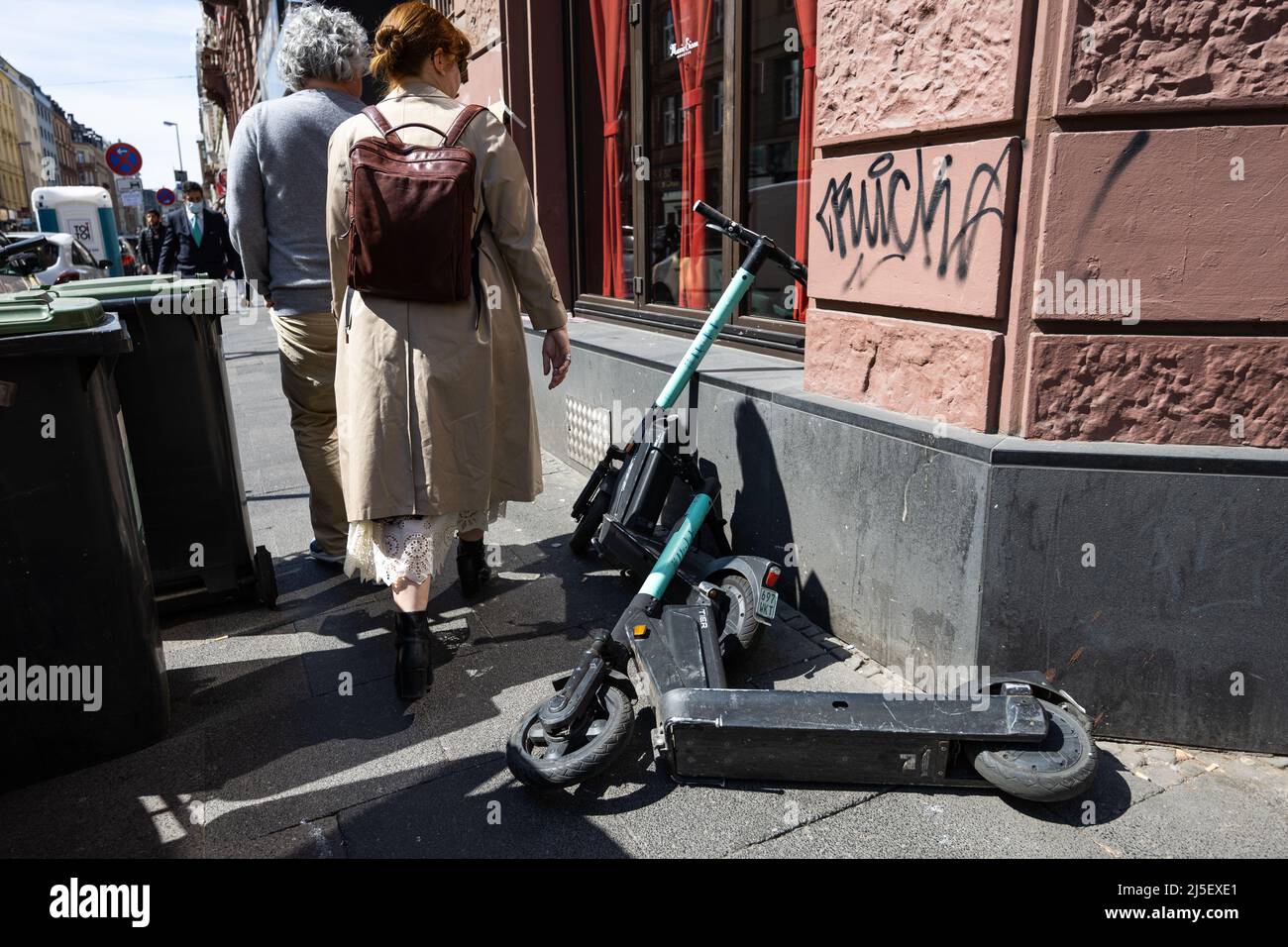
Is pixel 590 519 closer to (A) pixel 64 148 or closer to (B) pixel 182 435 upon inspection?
(B) pixel 182 435

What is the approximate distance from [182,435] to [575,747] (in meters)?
1.96

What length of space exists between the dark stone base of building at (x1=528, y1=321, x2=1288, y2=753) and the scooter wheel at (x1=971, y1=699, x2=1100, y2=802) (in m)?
0.31

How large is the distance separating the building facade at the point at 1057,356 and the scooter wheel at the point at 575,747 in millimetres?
1030

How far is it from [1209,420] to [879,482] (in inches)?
36.3

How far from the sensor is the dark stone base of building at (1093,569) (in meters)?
2.35

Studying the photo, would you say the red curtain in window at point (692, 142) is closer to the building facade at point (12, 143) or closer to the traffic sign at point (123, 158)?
the traffic sign at point (123, 158)

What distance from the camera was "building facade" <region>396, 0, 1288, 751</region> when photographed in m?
2.29

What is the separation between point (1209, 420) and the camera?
241 cm

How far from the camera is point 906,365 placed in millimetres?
2893

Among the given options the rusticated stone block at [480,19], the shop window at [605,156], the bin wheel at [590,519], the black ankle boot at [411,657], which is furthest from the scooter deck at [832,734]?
the rusticated stone block at [480,19]

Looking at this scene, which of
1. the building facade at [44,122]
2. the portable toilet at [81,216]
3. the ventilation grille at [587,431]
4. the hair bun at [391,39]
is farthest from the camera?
the building facade at [44,122]

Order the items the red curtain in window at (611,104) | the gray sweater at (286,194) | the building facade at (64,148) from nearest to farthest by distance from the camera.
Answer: the gray sweater at (286,194)
the red curtain in window at (611,104)
the building facade at (64,148)

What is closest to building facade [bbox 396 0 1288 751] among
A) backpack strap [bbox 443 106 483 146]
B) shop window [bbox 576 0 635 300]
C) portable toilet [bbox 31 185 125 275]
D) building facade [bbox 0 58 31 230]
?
backpack strap [bbox 443 106 483 146]

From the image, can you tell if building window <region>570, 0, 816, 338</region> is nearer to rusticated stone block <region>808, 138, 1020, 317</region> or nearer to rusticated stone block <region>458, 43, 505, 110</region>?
rusticated stone block <region>458, 43, 505, 110</region>
